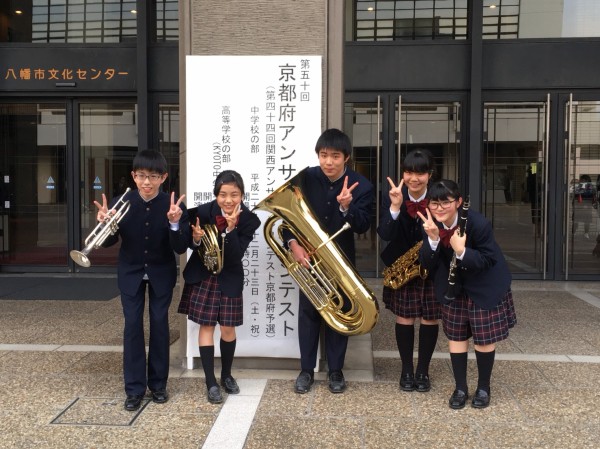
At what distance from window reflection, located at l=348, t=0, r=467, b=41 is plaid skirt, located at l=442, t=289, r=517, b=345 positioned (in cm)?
615

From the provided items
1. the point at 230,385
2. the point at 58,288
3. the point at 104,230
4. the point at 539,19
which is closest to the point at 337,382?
the point at 230,385

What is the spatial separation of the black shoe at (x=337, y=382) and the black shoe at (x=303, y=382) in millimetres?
157

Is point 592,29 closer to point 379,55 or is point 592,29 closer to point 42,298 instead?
point 379,55

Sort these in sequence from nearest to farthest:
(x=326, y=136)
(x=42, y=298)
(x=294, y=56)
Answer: (x=326, y=136) < (x=294, y=56) < (x=42, y=298)

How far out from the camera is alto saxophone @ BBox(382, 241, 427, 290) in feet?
14.1

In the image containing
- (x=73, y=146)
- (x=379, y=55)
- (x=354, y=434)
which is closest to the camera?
(x=354, y=434)

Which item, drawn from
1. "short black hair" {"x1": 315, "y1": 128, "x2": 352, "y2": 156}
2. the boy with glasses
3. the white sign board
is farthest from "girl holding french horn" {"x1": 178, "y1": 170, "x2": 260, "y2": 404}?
"short black hair" {"x1": 315, "y1": 128, "x2": 352, "y2": 156}

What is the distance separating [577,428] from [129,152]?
25.9 ft

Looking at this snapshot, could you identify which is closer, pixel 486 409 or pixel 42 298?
pixel 486 409

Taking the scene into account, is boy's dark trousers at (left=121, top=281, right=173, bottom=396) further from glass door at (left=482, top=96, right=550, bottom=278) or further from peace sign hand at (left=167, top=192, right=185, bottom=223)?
glass door at (left=482, top=96, right=550, bottom=278)

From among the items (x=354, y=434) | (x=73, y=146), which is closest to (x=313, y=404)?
(x=354, y=434)

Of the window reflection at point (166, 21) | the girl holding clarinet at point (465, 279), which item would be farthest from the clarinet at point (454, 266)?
the window reflection at point (166, 21)

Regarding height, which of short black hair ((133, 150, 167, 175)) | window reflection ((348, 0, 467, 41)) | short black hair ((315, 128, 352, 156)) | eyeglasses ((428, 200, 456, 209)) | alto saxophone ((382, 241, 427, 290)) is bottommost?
alto saxophone ((382, 241, 427, 290))

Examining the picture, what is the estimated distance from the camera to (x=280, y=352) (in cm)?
491
